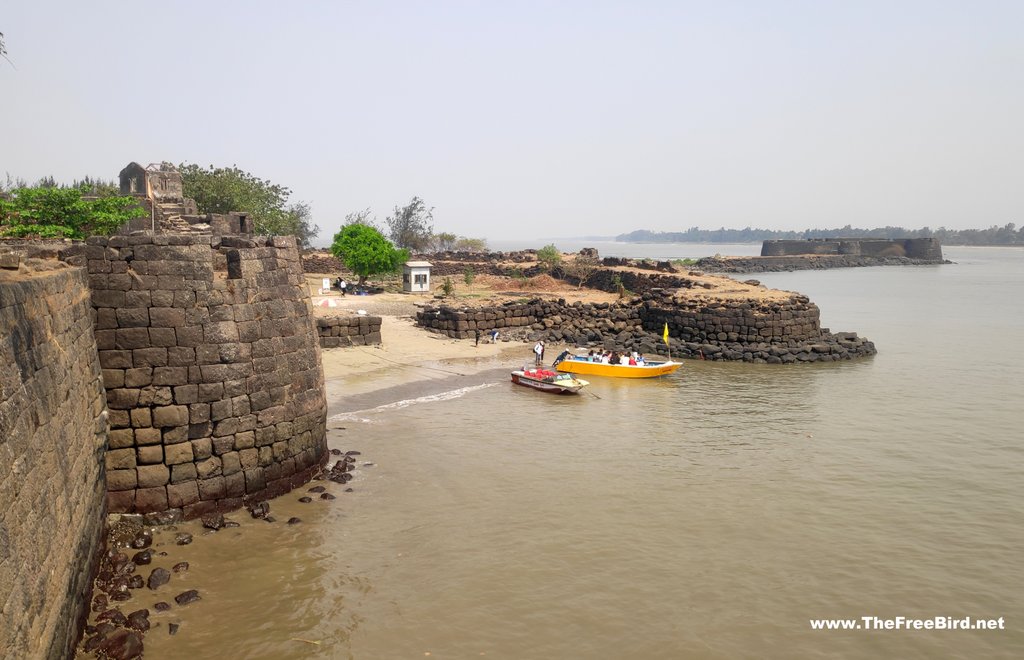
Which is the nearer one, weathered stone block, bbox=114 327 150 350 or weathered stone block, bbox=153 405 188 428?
weathered stone block, bbox=114 327 150 350

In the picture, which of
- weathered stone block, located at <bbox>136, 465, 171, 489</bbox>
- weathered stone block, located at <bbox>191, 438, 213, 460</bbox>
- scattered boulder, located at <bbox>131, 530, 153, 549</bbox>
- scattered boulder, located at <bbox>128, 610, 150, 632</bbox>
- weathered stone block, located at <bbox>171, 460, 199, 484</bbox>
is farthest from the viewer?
weathered stone block, located at <bbox>191, 438, 213, 460</bbox>

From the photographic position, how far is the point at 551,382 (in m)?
20.7

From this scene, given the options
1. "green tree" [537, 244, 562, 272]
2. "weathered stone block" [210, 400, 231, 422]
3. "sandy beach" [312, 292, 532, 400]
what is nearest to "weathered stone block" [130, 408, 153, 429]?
"weathered stone block" [210, 400, 231, 422]

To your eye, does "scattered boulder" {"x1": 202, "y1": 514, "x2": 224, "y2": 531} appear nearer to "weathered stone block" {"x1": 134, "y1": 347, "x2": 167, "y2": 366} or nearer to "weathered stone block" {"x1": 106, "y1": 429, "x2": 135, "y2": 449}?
"weathered stone block" {"x1": 106, "y1": 429, "x2": 135, "y2": 449}

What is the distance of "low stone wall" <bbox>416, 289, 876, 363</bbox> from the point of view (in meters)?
28.2

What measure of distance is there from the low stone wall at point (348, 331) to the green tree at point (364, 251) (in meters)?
13.5

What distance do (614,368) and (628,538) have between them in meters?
13.2

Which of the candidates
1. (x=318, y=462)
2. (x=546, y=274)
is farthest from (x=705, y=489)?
(x=546, y=274)

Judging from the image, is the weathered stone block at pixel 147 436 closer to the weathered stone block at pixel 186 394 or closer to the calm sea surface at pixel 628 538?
the weathered stone block at pixel 186 394

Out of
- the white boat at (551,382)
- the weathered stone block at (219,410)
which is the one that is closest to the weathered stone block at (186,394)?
the weathered stone block at (219,410)

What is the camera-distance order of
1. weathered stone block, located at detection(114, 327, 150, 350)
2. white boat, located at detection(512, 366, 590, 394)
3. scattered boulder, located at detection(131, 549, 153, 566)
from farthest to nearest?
white boat, located at detection(512, 366, 590, 394) < weathered stone block, located at detection(114, 327, 150, 350) < scattered boulder, located at detection(131, 549, 153, 566)

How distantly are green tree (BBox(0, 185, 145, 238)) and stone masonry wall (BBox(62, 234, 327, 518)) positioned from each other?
23.2 ft

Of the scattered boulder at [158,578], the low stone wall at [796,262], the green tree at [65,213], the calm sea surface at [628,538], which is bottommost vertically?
the calm sea surface at [628,538]

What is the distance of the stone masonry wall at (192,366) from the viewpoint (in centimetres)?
925
